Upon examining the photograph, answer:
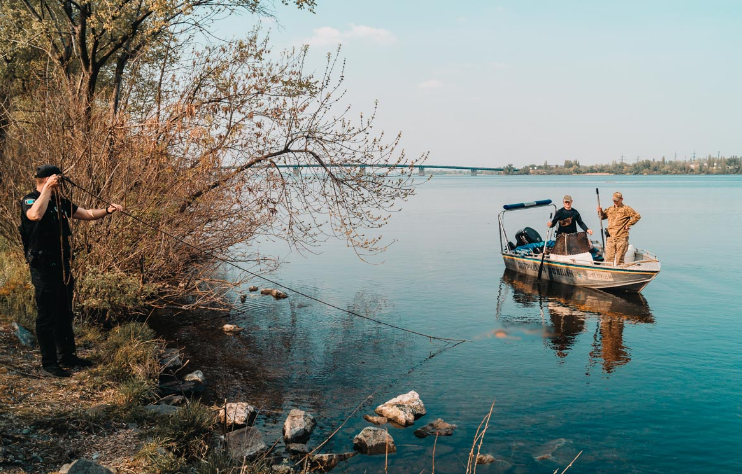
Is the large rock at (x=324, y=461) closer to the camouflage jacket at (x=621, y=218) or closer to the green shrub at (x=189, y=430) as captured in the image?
the green shrub at (x=189, y=430)

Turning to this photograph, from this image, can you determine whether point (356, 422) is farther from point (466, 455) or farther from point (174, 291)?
point (174, 291)

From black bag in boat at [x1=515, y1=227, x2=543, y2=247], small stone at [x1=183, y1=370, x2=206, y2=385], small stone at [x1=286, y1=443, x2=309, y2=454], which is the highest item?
black bag in boat at [x1=515, y1=227, x2=543, y2=247]

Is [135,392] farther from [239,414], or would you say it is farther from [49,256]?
[49,256]

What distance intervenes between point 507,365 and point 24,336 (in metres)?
9.37

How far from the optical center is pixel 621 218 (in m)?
17.3

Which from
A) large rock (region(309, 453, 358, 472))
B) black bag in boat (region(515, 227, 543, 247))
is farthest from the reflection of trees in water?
black bag in boat (region(515, 227, 543, 247))

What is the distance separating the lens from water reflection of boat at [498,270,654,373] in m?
13.7

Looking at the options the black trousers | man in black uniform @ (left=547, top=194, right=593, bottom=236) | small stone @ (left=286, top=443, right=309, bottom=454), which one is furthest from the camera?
man in black uniform @ (left=547, top=194, right=593, bottom=236)

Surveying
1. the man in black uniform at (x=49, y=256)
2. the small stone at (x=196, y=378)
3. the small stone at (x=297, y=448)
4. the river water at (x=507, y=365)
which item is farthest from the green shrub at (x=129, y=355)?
the small stone at (x=297, y=448)

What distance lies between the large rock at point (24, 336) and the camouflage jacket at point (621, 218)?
15788mm

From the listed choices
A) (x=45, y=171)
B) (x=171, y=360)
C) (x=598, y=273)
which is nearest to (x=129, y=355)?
(x=171, y=360)

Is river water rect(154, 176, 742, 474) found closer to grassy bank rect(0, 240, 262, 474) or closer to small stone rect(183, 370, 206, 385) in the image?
small stone rect(183, 370, 206, 385)

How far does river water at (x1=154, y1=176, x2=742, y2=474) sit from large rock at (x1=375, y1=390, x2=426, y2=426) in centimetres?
17

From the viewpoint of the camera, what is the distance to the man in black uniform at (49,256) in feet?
23.8
